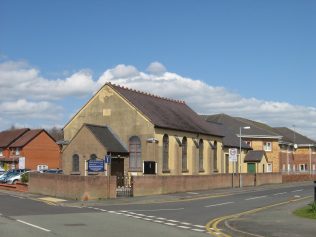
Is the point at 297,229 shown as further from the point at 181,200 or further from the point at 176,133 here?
the point at 176,133

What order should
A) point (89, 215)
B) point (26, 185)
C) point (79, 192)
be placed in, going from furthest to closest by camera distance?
point (26, 185) → point (79, 192) → point (89, 215)

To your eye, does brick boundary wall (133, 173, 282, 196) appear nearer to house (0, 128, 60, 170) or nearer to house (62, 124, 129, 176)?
house (62, 124, 129, 176)

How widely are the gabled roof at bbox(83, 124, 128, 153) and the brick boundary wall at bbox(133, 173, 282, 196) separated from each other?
7.18 metres

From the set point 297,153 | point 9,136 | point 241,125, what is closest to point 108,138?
Answer: point 241,125

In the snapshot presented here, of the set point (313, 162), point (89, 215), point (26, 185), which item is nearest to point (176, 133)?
point (26, 185)

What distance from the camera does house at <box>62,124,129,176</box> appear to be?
140ft

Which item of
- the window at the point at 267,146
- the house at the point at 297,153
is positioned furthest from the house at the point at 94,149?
the house at the point at 297,153

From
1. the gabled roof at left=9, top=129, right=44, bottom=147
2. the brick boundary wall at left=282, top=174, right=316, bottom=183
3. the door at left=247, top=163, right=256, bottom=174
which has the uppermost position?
the gabled roof at left=9, top=129, right=44, bottom=147

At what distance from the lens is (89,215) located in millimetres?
21859

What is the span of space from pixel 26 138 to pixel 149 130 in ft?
154

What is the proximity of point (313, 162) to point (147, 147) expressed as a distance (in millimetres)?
58035

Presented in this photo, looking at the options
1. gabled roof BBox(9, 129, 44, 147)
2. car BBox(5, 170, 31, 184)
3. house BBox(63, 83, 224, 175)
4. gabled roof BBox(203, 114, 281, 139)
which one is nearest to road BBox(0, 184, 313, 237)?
house BBox(63, 83, 224, 175)

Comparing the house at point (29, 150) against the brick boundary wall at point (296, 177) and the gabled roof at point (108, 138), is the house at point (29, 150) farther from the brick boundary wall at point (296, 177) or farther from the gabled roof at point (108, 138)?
the gabled roof at point (108, 138)

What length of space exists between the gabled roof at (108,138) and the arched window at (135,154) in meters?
0.63
